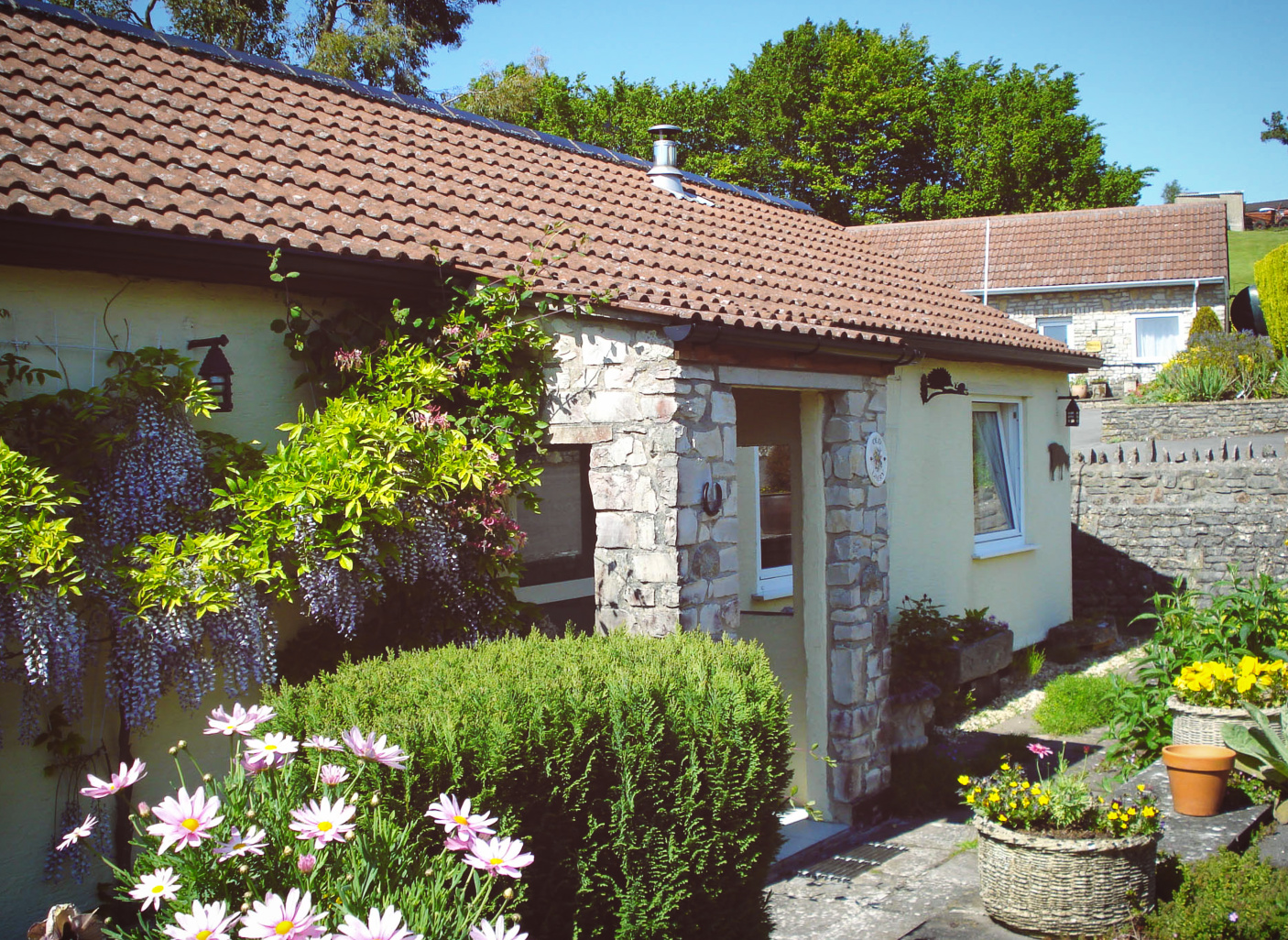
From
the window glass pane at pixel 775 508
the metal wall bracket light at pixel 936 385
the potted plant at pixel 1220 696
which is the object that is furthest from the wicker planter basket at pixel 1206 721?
the metal wall bracket light at pixel 936 385

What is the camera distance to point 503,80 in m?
22.5

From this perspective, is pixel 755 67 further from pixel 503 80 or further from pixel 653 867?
pixel 653 867

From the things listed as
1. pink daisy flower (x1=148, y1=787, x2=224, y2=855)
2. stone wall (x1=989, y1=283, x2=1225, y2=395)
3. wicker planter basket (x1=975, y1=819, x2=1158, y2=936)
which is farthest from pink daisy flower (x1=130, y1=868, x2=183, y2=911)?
stone wall (x1=989, y1=283, x2=1225, y2=395)

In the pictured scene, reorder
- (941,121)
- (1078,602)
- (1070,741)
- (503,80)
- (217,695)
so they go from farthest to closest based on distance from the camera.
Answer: (941,121) → (503,80) → (1078,602) → (1070,741) → (217,695)

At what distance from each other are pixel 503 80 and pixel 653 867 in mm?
21558

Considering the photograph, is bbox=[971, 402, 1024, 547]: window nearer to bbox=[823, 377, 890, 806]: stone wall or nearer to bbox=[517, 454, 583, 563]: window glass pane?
bbox=[823, 377, 890, 806]: stone wall

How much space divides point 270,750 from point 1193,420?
17.5 m

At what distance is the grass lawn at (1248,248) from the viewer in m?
43.4

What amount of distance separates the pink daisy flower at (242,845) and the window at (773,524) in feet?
18.2

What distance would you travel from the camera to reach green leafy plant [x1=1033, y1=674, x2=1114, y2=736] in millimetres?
8195

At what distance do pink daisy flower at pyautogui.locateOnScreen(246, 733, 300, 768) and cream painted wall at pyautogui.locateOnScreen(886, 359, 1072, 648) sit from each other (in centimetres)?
616

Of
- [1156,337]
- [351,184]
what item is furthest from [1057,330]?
[351,184]

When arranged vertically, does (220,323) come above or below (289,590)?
above

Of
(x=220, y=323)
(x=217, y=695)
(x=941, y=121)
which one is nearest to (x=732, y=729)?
(x=217, y=695)
